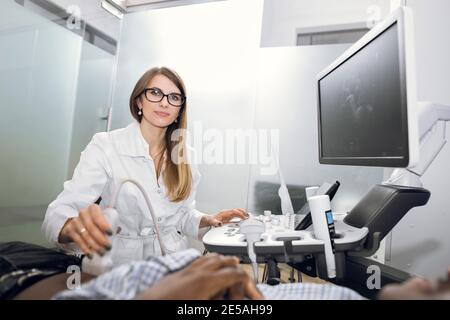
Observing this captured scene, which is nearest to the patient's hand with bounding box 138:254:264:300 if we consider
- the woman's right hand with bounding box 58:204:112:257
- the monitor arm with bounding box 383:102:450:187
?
the woman's right hand with bounding box 58:204:112:257

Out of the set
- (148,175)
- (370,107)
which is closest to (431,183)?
(370,107)

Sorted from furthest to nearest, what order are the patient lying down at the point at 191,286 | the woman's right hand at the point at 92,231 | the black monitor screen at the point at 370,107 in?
the black monitor screen at the point at 370,107 → the woman's right hand at the point at 92,231 → the patient lying down at the point at 191,286

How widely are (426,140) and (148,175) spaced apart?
97 centimetres

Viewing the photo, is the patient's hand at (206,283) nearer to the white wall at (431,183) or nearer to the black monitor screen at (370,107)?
the black monitor screen at (370,107)

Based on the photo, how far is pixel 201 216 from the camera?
50.1 inches

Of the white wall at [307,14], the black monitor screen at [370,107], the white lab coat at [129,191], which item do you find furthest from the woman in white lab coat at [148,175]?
the white wall at [307,14]

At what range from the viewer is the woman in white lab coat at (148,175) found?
1.08 metres

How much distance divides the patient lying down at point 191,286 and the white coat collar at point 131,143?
2.22 feet

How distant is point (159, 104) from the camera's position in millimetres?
1239

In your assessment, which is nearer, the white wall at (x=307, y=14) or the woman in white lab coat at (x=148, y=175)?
the woman in white lab coat at (x=148, y=175)

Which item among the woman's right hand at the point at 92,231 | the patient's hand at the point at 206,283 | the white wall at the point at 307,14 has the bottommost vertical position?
the patient's hand at the point at 206,283

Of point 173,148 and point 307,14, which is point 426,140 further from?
point 307,14

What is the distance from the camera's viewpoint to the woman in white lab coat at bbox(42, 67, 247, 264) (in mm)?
1076

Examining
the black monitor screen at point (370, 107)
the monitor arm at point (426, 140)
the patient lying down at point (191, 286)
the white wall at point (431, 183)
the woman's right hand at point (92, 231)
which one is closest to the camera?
the patient lying down at point (191, 286)
